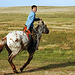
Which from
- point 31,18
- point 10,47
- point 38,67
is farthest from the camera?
point 38,67

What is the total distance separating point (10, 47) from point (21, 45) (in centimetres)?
51

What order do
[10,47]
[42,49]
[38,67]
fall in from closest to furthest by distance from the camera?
[10,47], [38,67], [42,49]

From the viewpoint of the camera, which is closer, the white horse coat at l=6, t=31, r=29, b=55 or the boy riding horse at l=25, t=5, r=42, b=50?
the white horse coat at l=6, t=31, r=29, b=55

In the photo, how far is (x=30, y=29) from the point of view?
9.61 m

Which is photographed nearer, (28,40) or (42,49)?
(28,40)

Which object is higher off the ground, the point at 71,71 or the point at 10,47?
the point at 10,47

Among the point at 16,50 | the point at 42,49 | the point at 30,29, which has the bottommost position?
the point at 42,49

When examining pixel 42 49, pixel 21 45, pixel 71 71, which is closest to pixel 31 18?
pixel 21 45

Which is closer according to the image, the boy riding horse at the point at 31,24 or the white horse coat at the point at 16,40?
the white horse coat at the point at 16,40

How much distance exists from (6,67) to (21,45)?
8.04ft

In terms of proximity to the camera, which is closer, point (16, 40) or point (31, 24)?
point (16, 40)

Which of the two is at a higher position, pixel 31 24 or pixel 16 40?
pixel 31 24

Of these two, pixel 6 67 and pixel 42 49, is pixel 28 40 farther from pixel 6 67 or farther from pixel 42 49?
pixel 42 49

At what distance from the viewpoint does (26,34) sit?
9.21 meters
